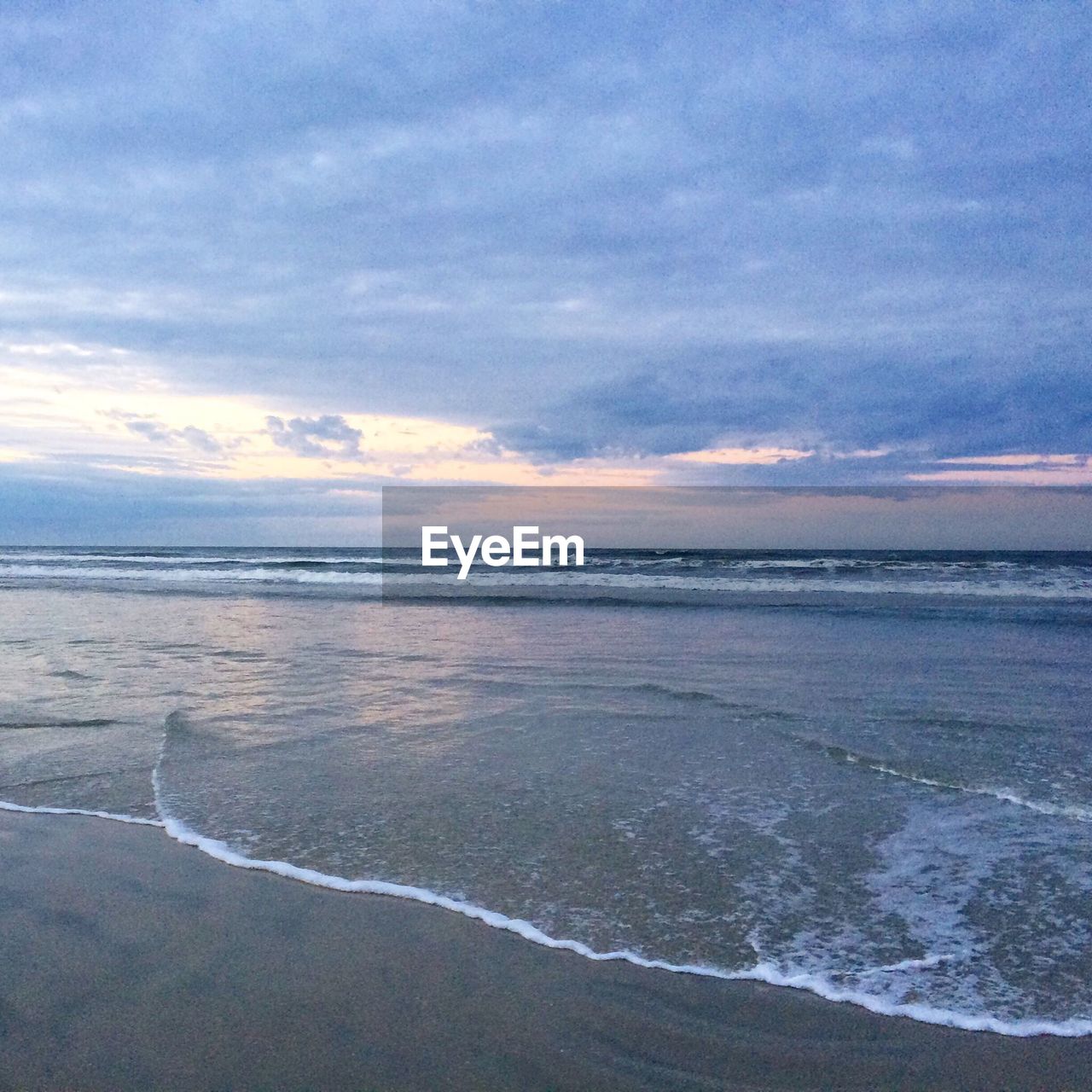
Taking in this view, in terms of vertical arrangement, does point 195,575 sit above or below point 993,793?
above

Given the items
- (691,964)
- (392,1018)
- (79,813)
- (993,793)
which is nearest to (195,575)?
(79,813)

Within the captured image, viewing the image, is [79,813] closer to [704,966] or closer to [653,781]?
[653,781]

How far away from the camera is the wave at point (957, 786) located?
4.93 meters

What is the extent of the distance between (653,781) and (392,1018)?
9.67 ft

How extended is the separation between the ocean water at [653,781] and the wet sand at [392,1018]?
0.58 ft

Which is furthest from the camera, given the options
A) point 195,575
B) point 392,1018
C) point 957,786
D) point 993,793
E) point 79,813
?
point 195,575

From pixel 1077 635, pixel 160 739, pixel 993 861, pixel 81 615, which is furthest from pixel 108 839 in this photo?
pixel 1077 635

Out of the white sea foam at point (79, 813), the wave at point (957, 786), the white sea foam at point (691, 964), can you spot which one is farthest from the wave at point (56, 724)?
the wave at point (957, 786)

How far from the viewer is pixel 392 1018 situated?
2842 millimetres

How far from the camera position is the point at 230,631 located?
1405 cm

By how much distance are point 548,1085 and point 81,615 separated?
16.4 m

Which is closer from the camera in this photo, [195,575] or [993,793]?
[993,793]

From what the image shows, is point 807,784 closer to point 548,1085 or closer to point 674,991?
point 674,991

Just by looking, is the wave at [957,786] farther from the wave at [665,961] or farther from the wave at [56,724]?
the wave at [56,724]
